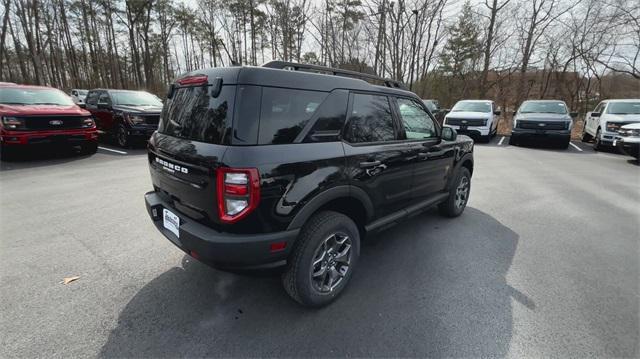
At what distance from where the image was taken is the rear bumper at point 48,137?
6.41m

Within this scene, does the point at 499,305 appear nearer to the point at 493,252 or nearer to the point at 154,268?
the point at 493,252

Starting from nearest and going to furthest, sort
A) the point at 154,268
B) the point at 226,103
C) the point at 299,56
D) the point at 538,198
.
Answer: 1. the point at 226,103
2. the point at 154,268
3. the point at 538,198
4. the point at 299,56

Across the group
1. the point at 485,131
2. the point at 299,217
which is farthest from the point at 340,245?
the point at 485,131

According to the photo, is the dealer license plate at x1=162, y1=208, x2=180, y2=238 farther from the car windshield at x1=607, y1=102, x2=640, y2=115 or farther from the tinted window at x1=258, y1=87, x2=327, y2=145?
the car windshield at x1=607, y1=102, x2=640, y2=115

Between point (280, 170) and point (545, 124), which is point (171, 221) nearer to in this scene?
point (280, 170)

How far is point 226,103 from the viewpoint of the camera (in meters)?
1.92

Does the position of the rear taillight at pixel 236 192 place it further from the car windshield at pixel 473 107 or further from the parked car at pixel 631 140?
the car windshield at pixel 473 107

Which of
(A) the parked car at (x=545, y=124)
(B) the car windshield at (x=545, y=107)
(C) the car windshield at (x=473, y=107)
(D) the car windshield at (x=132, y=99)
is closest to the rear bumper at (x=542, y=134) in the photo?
(A) the parked car at (x=545, y=124)

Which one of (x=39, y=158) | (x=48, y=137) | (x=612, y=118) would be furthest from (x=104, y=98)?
(x=612, y=118)

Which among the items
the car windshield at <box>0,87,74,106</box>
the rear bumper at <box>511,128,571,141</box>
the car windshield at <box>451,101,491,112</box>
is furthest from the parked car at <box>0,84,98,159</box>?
the rear bumper at <box>511,128,571,141</box>

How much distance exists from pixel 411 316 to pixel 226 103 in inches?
81.0

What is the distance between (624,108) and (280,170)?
45.2 feet

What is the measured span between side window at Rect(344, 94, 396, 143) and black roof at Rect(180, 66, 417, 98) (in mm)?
184

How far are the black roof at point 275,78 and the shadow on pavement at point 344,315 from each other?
5.57 feet
